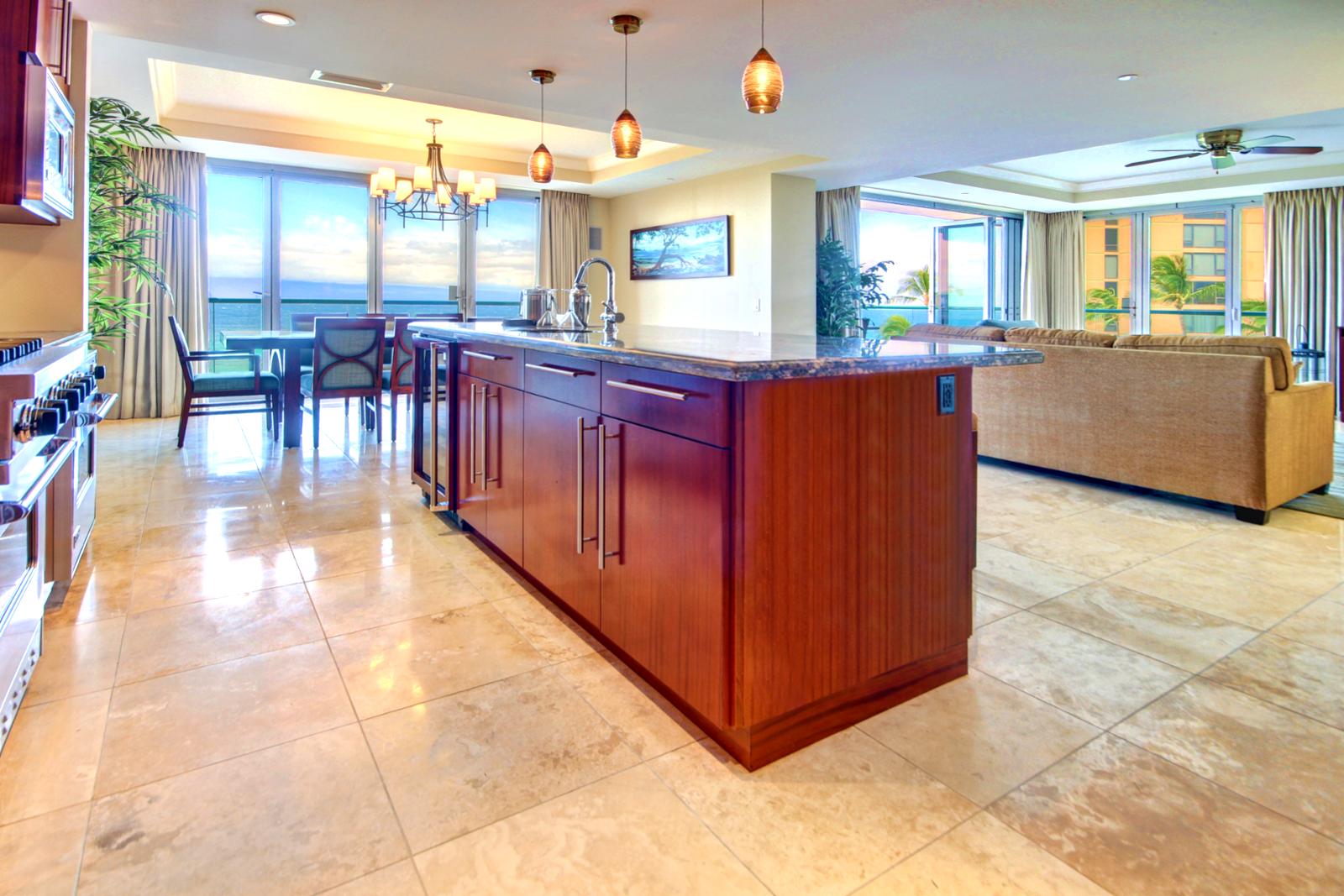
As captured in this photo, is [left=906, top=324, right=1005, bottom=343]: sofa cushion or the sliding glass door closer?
[left=906, top=324, right=1005, bottom=343]: sofa cushion

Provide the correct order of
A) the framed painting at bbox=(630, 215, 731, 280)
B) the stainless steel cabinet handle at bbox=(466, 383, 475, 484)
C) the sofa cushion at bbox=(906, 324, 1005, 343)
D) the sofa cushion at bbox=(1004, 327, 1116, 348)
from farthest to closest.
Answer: the framed painting at bbox=(630, 215, 731, 280) < the sofa cushion at bbox=(906, 324, 1005, 343) < the sofa cushion at bbox=(1004, 327, 1116, 348) < the stainless steel cabinet handle at bbox=(466, 383, 475, 484)

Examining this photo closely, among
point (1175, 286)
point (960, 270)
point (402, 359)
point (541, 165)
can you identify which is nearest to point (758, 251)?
point (541, 165)

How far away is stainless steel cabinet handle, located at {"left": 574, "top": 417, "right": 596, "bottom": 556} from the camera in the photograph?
2.02 meters

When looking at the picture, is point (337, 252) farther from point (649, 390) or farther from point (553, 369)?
point (649, 390)

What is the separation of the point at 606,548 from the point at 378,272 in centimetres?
668

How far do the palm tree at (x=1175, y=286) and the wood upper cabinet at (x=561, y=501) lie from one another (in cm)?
963

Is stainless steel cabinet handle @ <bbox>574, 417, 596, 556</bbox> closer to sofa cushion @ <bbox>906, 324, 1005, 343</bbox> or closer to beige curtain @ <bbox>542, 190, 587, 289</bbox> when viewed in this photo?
sofa cushion @ <bbox>906, 324, 1005, 343</bbox>

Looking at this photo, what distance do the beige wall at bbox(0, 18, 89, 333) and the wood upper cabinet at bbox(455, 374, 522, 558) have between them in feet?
5.07

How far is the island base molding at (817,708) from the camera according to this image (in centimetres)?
161

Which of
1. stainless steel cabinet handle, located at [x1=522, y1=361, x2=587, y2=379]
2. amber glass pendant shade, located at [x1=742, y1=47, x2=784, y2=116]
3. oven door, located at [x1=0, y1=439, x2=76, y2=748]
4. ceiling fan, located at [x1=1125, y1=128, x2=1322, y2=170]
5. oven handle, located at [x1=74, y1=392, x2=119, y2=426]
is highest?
ceiling fan, located at [x1=1125, y1=128, x2=1322, y2=170]

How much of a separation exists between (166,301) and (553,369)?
6000mm

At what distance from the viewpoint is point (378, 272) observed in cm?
772

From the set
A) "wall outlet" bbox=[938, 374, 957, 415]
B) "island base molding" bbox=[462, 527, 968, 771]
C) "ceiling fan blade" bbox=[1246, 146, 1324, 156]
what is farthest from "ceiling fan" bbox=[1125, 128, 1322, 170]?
"island base molding" bbox=[462, 527, 968, 771]

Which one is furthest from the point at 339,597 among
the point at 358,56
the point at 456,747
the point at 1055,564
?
the point at 358,56
